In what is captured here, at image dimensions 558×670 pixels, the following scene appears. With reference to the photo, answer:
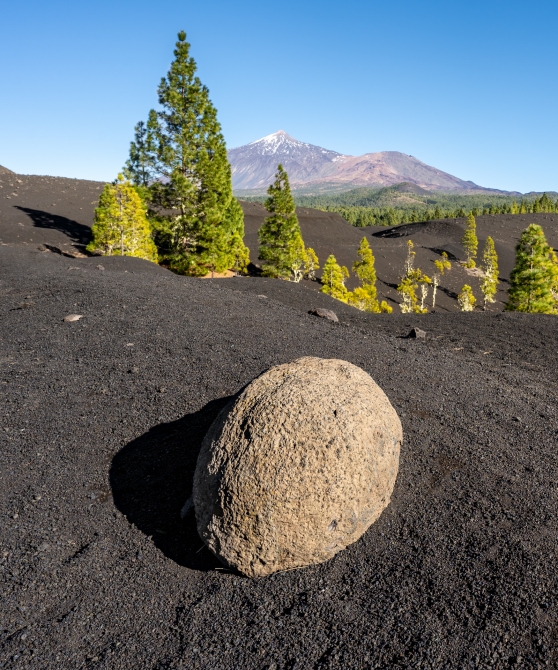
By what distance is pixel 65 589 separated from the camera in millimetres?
4875

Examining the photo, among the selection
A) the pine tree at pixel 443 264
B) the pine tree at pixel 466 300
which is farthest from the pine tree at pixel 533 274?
the pine tree at pixel 443 264

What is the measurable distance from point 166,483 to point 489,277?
51.7 m

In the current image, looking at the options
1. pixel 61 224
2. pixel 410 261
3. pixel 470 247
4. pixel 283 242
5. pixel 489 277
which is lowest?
pixel 489 277

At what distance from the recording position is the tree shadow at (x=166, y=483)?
5.38 metres

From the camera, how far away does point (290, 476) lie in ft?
15.2

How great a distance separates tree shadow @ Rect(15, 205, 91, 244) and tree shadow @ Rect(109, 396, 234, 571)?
1140 inches

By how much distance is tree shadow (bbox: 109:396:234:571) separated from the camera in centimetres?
538

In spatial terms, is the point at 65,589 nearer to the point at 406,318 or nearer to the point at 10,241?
the point at 406,318

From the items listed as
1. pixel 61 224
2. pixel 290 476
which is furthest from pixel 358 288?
pixel 290 476

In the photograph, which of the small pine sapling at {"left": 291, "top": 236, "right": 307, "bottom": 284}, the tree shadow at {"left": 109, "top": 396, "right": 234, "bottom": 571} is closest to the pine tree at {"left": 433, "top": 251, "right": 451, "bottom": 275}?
the small pine sapling at {"left": 291, "top": 236, "right": 307, "bottom": 284}

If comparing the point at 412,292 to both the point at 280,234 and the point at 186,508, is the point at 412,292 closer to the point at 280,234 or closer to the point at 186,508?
the point at 280,234

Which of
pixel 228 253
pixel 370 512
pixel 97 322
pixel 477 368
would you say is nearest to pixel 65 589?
pixel 370 512

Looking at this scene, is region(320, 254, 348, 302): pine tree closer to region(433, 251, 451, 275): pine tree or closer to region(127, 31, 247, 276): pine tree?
region(127, 31, 247, 276): pine tree

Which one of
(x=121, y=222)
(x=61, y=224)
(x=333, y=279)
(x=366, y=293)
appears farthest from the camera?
(x=61, y=224)
